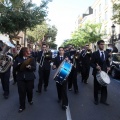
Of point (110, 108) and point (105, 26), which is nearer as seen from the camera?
point (110, 108)

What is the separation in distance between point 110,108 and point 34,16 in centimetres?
1224

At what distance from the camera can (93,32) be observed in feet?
166

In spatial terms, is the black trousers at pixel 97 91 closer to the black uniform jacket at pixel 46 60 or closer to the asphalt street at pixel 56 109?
the asphalt street at pixel 56 109

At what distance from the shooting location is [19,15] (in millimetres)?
18016

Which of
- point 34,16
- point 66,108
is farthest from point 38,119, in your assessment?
point 34,16

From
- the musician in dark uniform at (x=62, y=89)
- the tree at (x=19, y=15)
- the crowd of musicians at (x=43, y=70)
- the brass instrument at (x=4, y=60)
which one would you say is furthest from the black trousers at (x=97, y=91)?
the tree at (x=19, y=15)

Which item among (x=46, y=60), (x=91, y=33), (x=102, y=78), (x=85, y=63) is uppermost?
(x=91, y=33)

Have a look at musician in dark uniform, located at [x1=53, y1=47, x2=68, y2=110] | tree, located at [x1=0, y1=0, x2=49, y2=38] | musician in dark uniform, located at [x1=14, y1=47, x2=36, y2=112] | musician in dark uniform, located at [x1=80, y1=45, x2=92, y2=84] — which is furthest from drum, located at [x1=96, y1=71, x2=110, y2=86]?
tree, located at [x1=0, y1=0, x2=49, y2=38]

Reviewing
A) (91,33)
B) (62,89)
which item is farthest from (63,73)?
(91,33)

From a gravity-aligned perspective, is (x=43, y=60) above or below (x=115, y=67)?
above

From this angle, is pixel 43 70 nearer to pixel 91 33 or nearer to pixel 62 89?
pixel 62 89

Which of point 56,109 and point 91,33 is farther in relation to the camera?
point 91,33

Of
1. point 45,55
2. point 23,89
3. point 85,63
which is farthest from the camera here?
point 85,63

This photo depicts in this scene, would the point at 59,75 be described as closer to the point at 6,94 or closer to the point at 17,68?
the point at 17,68
